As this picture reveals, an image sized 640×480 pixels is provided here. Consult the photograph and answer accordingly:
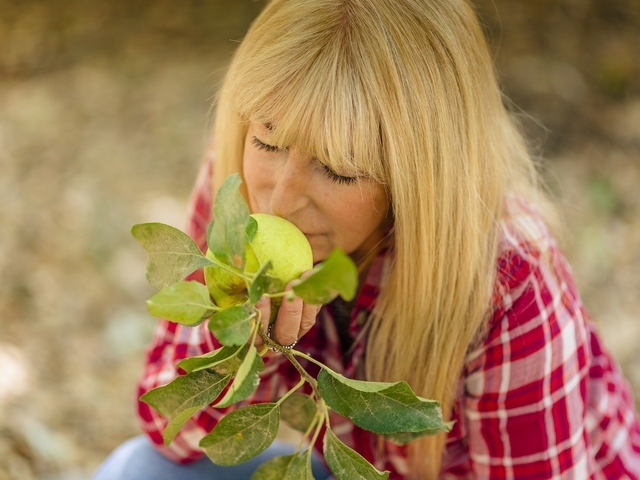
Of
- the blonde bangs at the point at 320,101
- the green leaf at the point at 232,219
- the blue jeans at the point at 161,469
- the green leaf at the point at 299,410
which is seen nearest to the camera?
the green leaf at the point at 232,219

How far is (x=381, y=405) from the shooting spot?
2.81 feet

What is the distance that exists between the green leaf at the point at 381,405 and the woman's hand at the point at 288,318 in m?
0.06

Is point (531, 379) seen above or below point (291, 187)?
below

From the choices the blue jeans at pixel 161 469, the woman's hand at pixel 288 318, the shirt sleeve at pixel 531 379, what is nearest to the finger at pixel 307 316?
the woman's hand at pixel 288 318

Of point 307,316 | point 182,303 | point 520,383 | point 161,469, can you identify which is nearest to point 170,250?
point 182,303

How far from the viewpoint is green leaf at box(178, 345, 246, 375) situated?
816 millimetres

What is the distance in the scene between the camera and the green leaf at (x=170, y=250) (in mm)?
823

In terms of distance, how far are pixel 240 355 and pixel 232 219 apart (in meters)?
0.18

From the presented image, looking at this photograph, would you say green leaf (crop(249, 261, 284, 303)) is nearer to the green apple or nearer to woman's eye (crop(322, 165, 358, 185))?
the green apple

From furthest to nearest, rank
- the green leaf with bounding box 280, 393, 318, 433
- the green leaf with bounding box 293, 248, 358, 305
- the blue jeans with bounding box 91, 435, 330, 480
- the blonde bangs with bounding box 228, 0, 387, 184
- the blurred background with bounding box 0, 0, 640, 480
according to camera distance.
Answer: the blurred background with bounding box 0, 0, 640, 480 < the blue jeans with bounding box 91, 435, 330, 480 < the green leaf with bounding box 280, 393, 318, 433 < the blonde bangs with bounding box 228, 0, 387, 184 < the green leaf with bounding box 293, 248, 358, 305

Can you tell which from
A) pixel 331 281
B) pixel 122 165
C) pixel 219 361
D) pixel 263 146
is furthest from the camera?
pixel 122 165

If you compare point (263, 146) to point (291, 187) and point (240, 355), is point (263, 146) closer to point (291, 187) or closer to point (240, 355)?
point (291, 187)

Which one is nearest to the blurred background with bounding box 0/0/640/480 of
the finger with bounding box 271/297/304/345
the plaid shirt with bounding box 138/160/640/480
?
the plaid shirt with bounding box 138/160/640/480

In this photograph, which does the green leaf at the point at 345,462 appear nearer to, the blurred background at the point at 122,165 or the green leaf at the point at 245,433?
the green leaf at the point at 245,433
